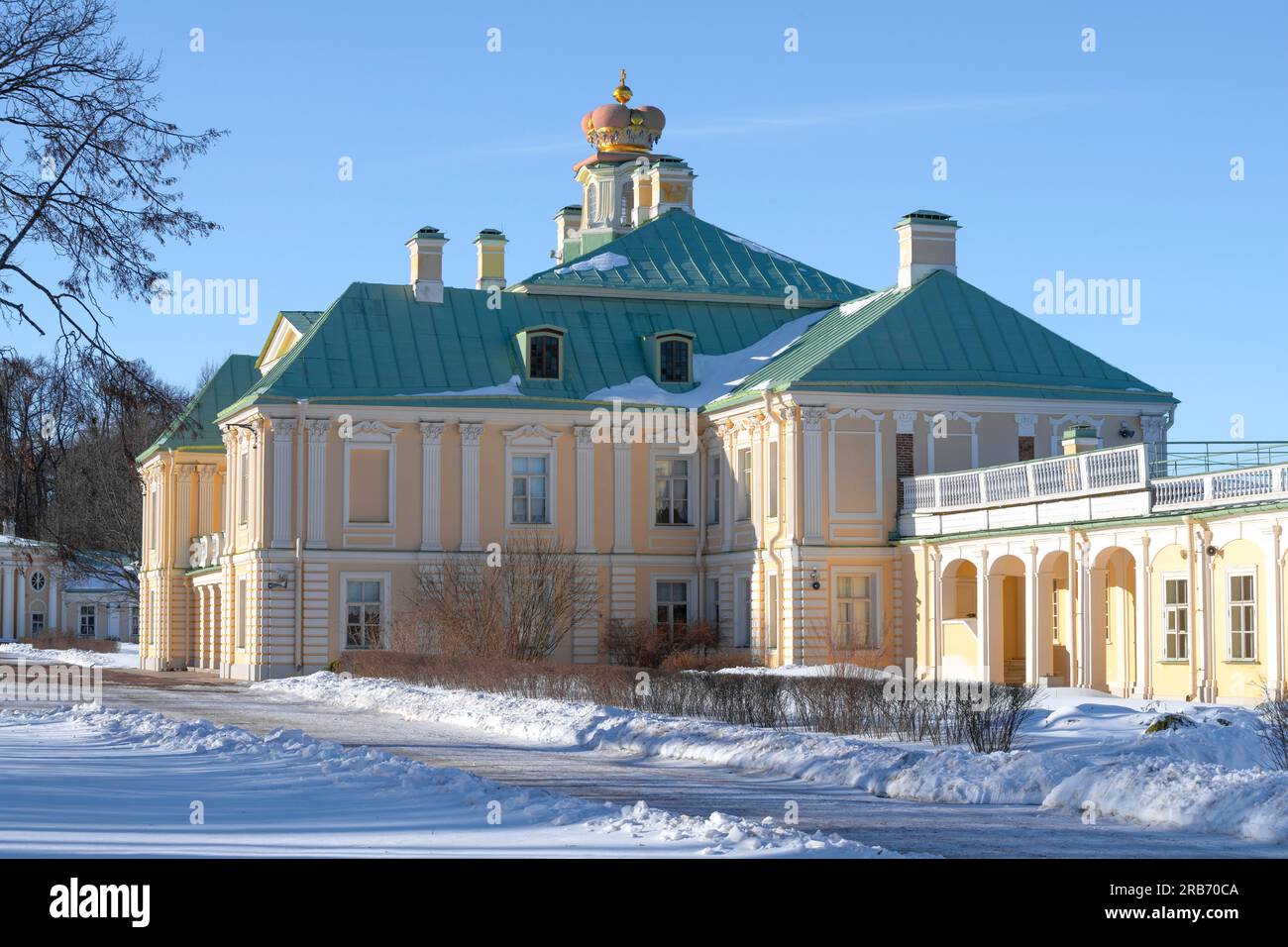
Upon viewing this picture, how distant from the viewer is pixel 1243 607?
31.5m

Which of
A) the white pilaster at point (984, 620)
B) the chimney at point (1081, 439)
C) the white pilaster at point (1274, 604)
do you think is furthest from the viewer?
the white pilaster at point (984, 620)

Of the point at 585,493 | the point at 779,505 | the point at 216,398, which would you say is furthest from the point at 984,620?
the point at 216,398

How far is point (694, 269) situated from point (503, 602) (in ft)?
44.3

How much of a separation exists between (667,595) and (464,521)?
549 centimetres

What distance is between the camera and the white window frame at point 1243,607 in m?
31.1

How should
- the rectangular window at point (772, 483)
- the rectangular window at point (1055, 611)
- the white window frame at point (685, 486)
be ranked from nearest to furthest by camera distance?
1. the rectangular window at point (1055, 611)
2. the rectangular window at point (772, 483)
3. the white window frame at point (685, 486)

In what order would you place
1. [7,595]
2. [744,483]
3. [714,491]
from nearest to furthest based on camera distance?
1. [744,483]
2. [714,491]
3. [7,595]

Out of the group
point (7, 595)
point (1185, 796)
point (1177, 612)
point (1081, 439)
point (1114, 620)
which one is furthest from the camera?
point (7, 595)

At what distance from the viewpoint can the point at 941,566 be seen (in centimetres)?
4075

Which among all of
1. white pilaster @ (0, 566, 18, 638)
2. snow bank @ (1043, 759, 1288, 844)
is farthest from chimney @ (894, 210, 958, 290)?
white pilaster @ (0, 566, 18, 638)

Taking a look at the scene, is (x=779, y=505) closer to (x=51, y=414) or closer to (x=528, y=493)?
(x=528, y=493)

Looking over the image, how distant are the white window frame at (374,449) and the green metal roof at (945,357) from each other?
26.6ft

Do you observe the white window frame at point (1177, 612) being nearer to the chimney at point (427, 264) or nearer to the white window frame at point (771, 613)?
the white window frame at point (771, 613)

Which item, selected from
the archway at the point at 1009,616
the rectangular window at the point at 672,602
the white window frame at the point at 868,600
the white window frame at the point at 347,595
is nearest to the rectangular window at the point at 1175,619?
the archway at the point at 1009,616
